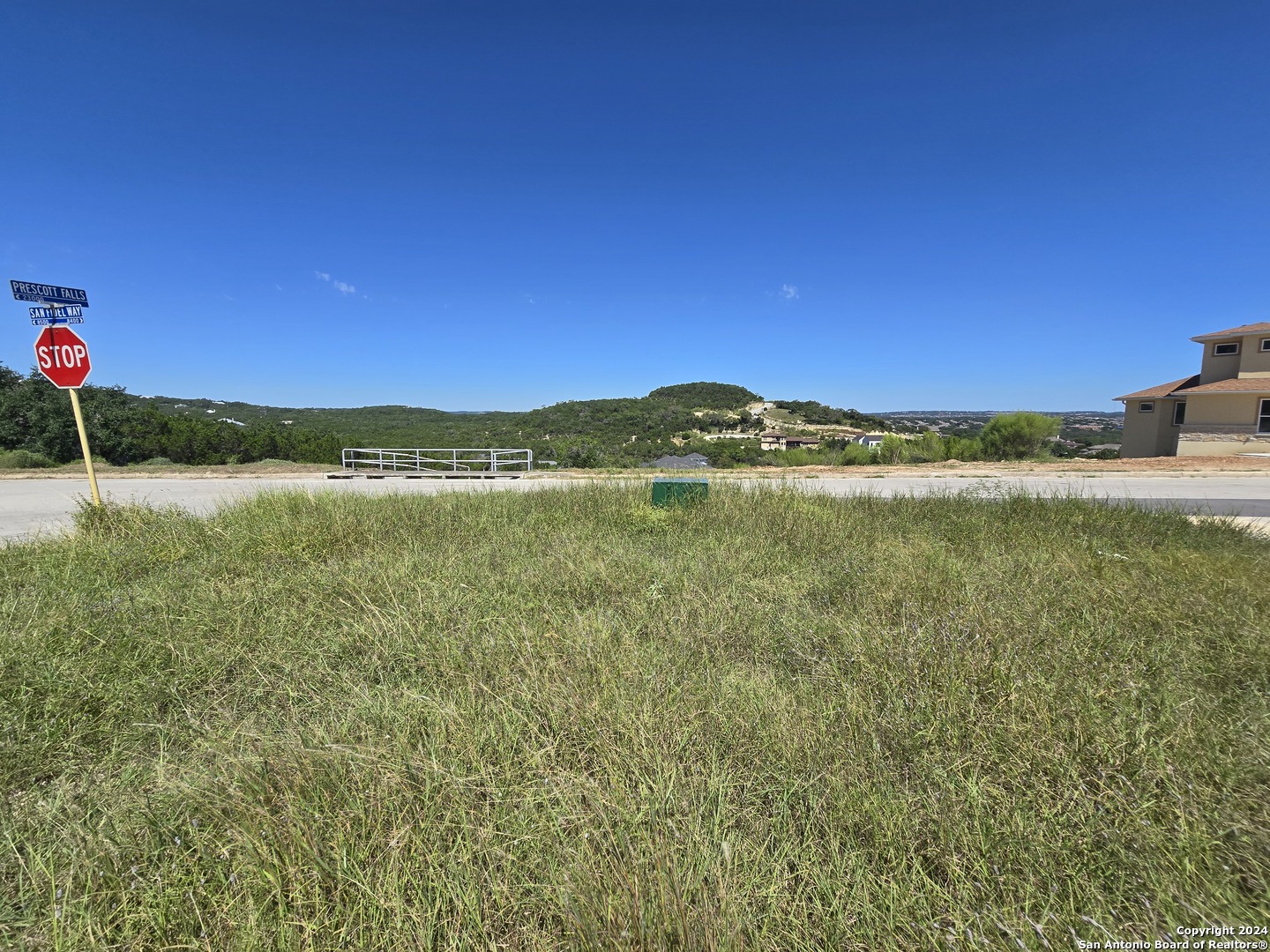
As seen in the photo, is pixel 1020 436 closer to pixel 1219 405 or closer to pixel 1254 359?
pixel 1219 405

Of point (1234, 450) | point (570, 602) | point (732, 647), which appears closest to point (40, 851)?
point (570, 602)

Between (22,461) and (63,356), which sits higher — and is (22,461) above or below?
below

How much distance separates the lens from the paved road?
10062 millimetres

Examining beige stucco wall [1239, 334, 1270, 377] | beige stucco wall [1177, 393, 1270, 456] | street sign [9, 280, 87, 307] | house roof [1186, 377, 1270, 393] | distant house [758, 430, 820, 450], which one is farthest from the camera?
distant house [758, 430, 820, 450]

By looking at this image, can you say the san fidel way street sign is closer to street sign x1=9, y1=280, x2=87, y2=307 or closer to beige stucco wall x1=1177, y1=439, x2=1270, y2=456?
street sign x1=9, y1=280, x2=87, y2=307

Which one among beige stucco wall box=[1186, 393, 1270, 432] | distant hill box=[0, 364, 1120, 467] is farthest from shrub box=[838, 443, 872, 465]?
beige stucco wall box=[1186, 393, 1270, 432]

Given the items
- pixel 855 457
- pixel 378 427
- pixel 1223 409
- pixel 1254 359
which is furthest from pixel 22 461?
pixel 1254 359

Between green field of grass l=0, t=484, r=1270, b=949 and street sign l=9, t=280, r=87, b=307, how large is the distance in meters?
4.99

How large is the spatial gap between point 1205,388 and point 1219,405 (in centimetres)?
90

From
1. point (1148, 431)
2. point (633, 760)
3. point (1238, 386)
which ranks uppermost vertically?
point (1238, 386)

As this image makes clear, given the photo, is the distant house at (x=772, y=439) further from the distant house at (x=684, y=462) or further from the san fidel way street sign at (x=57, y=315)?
the san fidel way street sign at (x=57, y=315)

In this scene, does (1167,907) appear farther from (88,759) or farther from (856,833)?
(88,759)

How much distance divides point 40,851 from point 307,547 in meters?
4.25

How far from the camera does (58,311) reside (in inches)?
280
